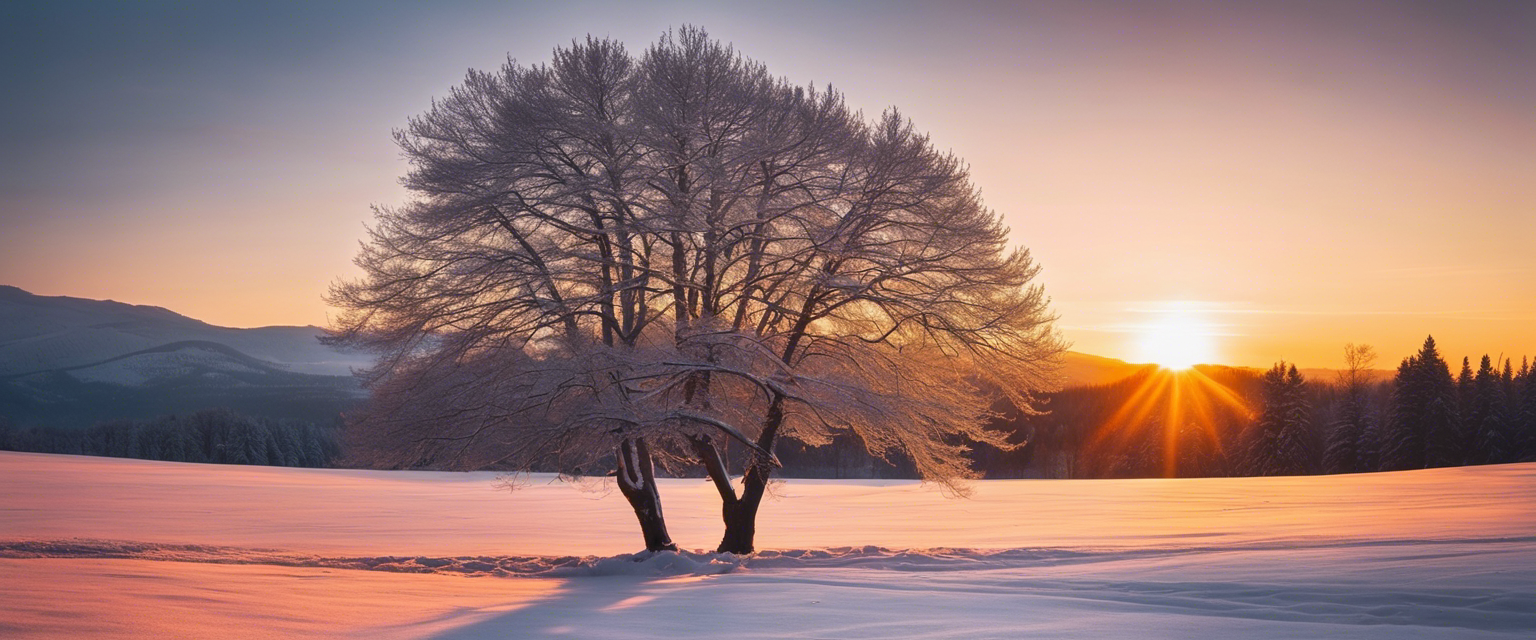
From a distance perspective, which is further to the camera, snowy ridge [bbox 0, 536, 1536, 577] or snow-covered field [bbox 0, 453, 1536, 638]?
snowy ridge [bbox 0, 536, 1536, 577]

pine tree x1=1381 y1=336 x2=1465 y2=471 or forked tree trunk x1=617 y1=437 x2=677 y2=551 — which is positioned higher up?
pine tree x1=1381 y1=336 x2=1465 y2=471

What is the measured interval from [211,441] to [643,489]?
8221 cm

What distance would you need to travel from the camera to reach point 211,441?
83.1 metres

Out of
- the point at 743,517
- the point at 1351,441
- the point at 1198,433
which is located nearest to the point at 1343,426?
the point at 1351,441

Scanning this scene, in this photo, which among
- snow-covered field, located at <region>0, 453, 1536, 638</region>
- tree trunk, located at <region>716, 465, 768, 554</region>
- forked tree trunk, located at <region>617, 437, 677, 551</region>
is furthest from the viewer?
tree trunk, located at <region>716, 465, 768, 554</region>

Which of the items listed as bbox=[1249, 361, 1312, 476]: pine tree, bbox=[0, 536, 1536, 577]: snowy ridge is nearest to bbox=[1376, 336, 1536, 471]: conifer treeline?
bbox=[1249, 361, 1312, 476]: pine tree

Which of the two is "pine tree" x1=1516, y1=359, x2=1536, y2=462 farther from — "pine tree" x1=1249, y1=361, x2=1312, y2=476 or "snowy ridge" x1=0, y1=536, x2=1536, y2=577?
"snowy ridge" x1=0, y1=536, x2=1536, y2=577

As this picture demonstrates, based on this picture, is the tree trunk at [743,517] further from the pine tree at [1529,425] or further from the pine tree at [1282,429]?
the pine tree at [1529,425]

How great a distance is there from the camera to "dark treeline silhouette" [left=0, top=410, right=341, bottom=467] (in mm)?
80812

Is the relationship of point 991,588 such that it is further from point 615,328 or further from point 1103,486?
point 1103,486

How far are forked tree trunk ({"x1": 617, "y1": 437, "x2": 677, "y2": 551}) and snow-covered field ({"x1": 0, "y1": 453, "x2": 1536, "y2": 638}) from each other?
99cm

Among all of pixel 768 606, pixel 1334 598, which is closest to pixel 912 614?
pixel 768 606

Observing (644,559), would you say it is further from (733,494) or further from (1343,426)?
(1343,426)

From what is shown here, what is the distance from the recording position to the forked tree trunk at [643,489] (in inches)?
640
